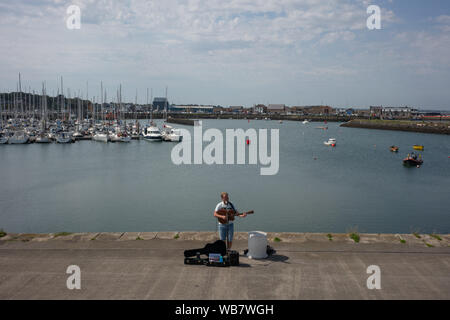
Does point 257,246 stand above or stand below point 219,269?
above

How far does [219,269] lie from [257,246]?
1189mm

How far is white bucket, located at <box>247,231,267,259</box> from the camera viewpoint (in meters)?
9.06

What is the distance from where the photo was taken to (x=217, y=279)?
788cm

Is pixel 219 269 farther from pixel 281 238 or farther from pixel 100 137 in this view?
pixel 100 137

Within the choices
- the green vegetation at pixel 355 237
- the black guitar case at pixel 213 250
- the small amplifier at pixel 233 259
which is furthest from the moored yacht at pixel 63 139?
the small amplifier at pixel 233 259

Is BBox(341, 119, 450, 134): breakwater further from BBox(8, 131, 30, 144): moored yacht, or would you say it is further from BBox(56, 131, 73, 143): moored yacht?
BBox(8, 131, 30, 144): moored yacht

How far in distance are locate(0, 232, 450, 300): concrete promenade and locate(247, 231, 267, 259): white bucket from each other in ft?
0.70

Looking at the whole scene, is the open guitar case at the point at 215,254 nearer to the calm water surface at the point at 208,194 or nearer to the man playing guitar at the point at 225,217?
the man playing guitar at the point at 225,217

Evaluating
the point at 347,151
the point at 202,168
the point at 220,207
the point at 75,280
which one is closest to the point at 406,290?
the point at 220,207

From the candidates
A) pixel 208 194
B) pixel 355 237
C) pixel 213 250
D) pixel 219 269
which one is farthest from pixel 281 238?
pixel 208 194

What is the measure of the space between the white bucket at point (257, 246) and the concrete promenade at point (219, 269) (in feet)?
0.70

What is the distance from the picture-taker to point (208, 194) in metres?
30.2
